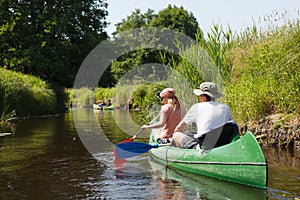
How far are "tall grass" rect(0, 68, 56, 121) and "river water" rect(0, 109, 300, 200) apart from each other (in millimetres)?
7478

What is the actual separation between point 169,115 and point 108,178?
2.11 meters

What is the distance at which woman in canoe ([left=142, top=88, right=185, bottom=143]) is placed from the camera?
8875mm

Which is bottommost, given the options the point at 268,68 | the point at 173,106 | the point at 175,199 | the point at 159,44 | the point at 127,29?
the point at 175,199

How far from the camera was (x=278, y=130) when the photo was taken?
381 inches

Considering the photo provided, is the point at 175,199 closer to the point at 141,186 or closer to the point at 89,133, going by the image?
the point at 141,186

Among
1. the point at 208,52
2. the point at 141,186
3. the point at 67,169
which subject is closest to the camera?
the point at 141,186

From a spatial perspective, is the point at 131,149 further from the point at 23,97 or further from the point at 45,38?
the point at 45,38

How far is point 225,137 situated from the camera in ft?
23.1

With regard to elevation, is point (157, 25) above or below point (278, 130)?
above

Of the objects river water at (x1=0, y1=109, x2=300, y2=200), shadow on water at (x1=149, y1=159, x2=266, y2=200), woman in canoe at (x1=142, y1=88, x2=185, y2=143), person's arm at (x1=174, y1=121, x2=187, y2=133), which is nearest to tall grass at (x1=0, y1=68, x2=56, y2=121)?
river water at (x1=0, y1=109, x2=300, y2=200)

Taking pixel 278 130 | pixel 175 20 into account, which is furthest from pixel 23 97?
pixel 175 20

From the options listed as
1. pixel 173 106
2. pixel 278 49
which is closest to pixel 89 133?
pixel 173 106

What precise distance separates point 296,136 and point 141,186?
4119 mm

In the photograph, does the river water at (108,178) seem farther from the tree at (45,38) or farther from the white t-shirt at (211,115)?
the tree at (45,38)
